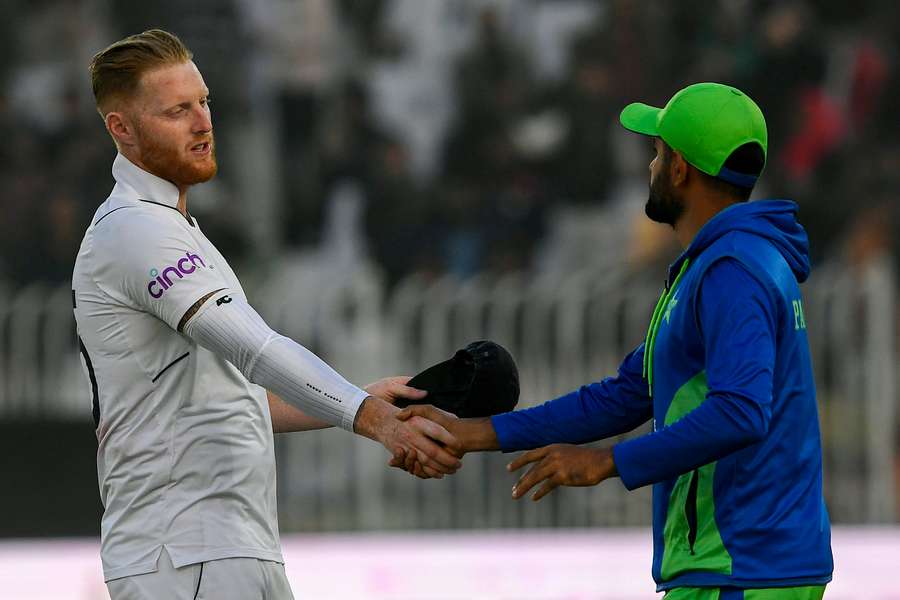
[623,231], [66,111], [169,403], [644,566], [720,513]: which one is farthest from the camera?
[66,111]

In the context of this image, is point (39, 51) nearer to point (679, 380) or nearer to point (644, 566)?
point (644, 566)

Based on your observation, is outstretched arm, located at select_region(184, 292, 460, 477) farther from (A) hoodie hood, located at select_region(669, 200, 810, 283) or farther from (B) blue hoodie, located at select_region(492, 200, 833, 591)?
(A) hoodie hood, located at select_region(669, 200, 810, 283)

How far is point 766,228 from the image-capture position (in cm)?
338

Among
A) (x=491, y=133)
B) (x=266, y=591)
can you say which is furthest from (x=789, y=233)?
(x=491, y=133)

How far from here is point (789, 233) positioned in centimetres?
345

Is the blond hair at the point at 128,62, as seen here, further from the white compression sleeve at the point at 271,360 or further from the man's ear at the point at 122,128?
the white compression sleeve at the point at 271,360

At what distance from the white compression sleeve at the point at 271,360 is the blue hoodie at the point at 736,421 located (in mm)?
709

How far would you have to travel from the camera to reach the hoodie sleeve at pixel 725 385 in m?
3.16

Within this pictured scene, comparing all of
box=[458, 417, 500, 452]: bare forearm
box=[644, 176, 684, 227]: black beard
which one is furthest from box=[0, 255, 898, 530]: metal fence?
box=[644, 176, 684, 227]: black beard

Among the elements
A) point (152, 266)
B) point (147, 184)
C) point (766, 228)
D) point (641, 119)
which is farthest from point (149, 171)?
point (766, 228)

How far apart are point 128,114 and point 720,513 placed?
1688 mm

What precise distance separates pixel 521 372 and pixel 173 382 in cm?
541

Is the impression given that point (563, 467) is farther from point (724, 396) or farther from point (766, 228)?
point (766, 228)

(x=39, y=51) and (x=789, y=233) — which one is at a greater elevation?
(x=39, y=51)
